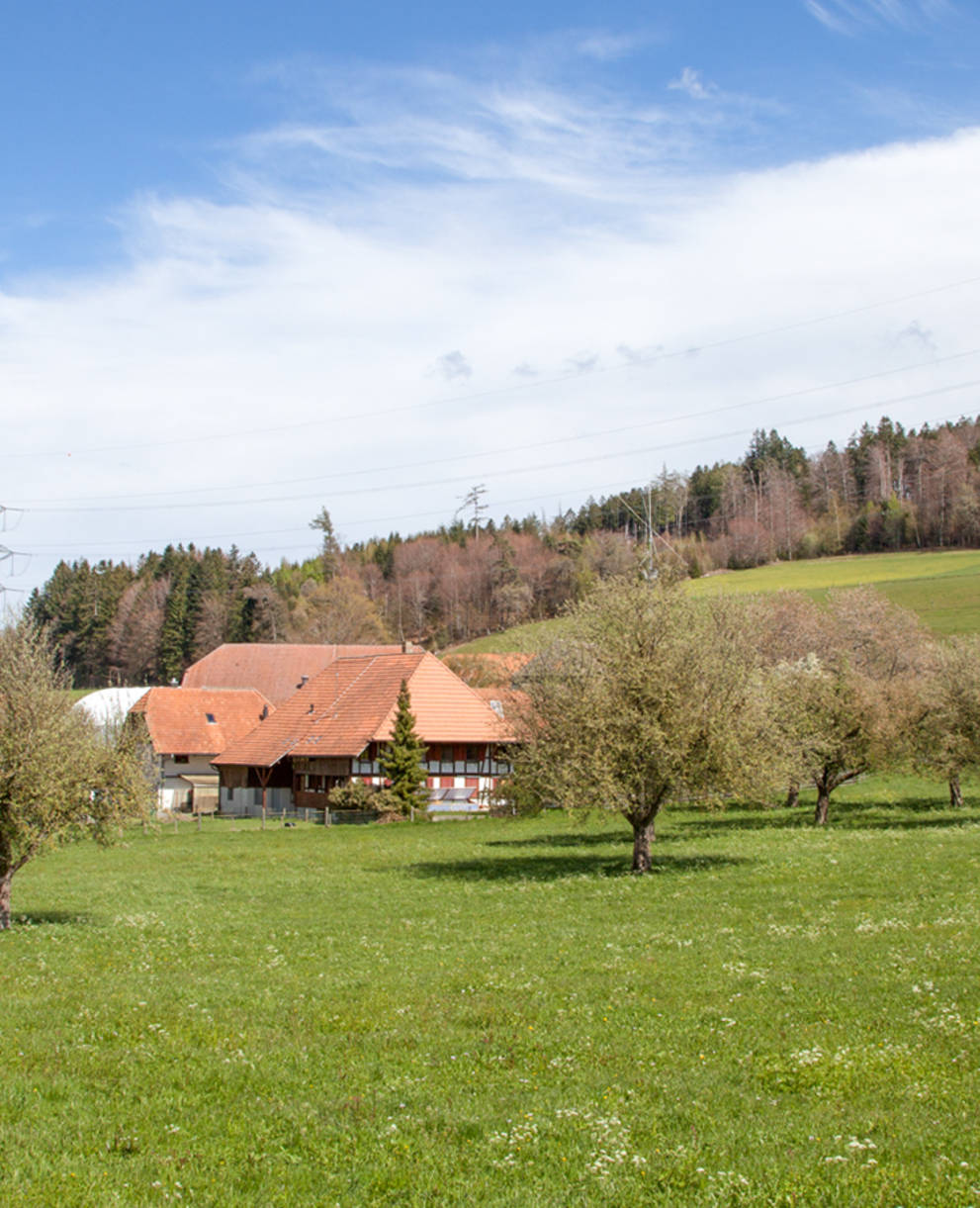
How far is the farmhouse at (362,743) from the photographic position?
60000 millimetres

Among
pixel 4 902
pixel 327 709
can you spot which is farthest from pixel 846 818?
pixel 327 709

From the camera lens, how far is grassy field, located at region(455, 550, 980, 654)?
298ft

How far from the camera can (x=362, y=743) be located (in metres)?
58.2

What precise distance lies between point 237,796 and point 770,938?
2054 inches

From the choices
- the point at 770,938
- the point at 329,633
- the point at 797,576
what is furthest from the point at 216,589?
the point at 770,938

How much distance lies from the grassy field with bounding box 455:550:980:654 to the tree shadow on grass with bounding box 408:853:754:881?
5098 centimetres

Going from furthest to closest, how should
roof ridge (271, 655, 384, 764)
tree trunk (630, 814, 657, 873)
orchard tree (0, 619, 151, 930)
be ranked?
1. roof ridge (271, 655, 384, 764)
2. tree trunk (630, 814, 657, 873)
3. orchard tree (0, 619, 151, 930)

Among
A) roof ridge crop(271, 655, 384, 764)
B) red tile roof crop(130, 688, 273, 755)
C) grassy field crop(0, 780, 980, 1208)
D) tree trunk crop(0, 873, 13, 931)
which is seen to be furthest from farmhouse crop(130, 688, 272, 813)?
tree trunk crop(0, 873, 13, 931)

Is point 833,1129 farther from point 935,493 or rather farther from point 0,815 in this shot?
point 935,493

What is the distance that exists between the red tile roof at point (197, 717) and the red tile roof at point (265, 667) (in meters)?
24.3

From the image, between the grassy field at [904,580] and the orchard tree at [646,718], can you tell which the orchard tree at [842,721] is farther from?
the grassy field at [904,580]

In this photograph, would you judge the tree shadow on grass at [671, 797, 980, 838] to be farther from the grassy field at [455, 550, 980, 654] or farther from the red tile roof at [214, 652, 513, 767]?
the grassy field at [455, 550, 980, 654]

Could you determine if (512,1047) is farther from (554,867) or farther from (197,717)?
(197,717)

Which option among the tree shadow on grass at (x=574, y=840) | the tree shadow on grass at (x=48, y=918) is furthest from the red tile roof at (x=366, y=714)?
the tree shadow on grass at (x=48, y=918)
